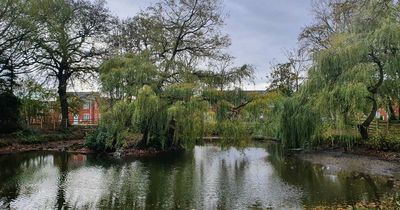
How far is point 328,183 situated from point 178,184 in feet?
15.5

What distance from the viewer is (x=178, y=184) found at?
12555mm

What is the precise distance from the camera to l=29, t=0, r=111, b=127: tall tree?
2995 centimetres

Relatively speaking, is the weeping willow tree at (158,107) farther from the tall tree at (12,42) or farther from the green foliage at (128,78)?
the tall tree at (12,42)

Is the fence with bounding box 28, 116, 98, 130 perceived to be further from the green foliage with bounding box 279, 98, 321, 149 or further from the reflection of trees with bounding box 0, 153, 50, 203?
the green foliage with bounding box 279, 98, 321, 149

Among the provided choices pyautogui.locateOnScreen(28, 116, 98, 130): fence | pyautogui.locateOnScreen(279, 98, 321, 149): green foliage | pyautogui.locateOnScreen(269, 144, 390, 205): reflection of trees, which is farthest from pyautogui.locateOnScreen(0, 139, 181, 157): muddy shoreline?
pyautogui.locateOnScreen(269, 144, 390, 205): reflection of trees

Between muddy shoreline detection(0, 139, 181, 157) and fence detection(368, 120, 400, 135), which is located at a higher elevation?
fence detection(368, 120, 400, 135)

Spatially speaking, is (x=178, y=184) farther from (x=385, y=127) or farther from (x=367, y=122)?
(x=385, y=127)

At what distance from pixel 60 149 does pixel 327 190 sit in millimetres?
17892

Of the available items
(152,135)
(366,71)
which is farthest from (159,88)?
(366,71)

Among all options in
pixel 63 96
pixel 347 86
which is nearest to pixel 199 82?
pixel 347 86

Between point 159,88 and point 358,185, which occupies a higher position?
point 159,88

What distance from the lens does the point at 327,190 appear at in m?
11.7

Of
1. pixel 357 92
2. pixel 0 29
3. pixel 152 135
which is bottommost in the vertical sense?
pixel 152 135

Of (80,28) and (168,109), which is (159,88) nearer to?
(168,109)
